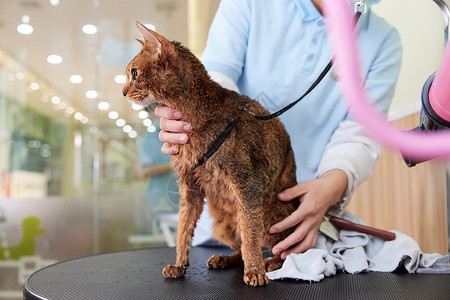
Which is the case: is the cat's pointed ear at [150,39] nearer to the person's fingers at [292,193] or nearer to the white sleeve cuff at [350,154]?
the person's fingers at [292,193]

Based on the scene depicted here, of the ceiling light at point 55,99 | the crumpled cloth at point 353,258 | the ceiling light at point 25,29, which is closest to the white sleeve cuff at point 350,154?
the crumpled cloth at point 353,258

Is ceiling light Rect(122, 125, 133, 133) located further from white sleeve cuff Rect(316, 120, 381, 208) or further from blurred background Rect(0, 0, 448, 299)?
white sleeve cuff Rect(316, 120, 381, 208)

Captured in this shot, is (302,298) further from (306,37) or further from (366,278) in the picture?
(306,37)

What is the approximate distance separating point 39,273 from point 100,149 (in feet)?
7.90

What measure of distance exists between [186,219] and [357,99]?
15.9 inches

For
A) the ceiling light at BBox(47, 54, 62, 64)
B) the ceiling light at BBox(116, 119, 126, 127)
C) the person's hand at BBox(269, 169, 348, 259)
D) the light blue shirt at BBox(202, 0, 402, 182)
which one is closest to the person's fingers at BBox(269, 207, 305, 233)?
the person's hand at BBox(269, 169, 348, 259)

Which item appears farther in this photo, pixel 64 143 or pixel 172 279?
pixel 64 143

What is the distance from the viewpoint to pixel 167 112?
71cm

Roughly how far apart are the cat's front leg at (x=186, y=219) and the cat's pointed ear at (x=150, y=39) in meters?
0.24

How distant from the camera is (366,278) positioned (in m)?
0.73

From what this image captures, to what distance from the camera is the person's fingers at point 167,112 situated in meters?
0.70

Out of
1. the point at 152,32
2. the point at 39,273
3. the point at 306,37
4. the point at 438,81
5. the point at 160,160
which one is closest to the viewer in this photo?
the point at 438,81

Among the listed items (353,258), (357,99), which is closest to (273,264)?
(353,258)

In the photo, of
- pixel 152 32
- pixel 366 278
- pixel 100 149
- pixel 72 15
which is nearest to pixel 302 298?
pixel 366 278
